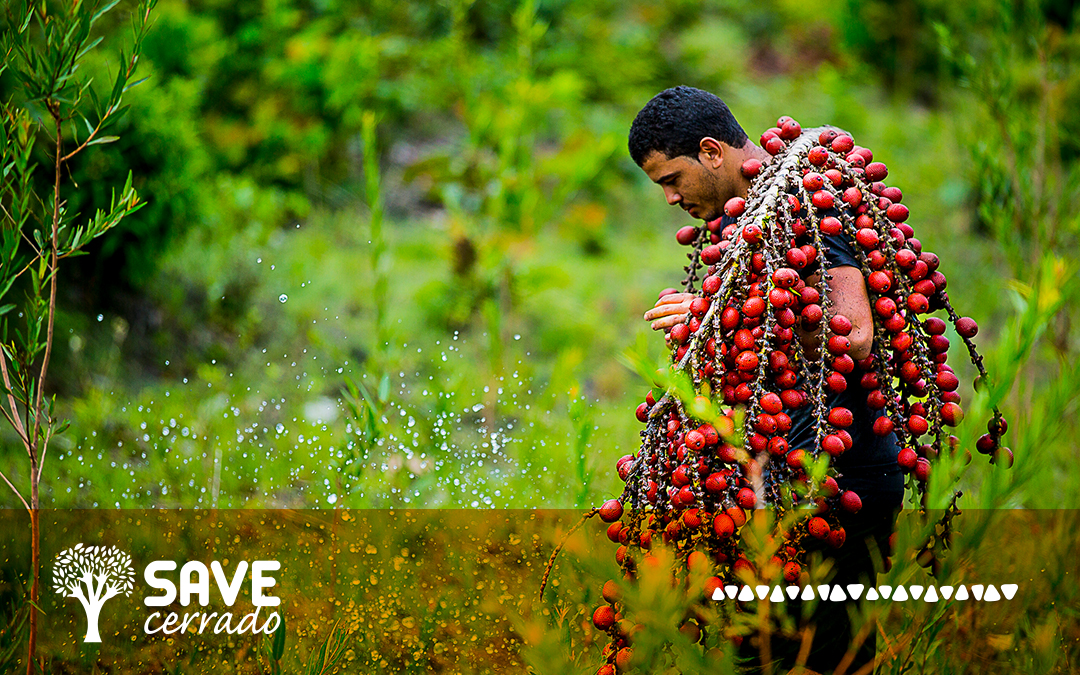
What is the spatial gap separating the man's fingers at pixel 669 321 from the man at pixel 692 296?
1 centimetres

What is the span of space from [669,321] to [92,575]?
173 centimetres

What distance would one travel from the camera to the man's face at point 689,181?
1611mm

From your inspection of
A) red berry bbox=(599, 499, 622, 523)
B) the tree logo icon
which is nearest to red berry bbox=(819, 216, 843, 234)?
red berry bbox=(599, 499, 622, 523)

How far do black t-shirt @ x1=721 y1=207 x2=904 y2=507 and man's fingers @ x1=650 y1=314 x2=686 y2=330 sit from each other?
1.05 feet

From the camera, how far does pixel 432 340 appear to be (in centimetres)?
461

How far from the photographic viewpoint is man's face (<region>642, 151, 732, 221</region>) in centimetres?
161

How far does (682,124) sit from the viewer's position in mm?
1570

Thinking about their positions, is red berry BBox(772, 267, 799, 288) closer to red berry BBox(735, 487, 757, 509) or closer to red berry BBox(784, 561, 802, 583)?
red berry BBox(735, 487, 757, 509)

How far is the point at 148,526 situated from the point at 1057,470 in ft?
12.5

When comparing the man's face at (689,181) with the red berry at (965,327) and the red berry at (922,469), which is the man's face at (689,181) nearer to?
the red berry at (965,327)

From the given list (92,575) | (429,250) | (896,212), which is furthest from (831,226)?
(429,250)

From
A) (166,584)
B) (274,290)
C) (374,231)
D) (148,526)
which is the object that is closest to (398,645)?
(166,584)

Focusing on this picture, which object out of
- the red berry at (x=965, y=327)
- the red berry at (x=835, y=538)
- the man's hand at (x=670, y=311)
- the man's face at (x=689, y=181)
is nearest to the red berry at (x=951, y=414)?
the red berry at (x=965, y=327)

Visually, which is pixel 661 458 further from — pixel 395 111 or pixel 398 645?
pixel 395 111
